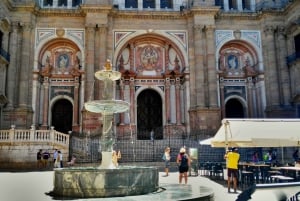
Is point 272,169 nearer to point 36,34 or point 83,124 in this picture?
point 83,124

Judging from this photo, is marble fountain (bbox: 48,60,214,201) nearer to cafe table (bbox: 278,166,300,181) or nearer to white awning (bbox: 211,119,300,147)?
white awning (bbox: 211,119,300,147)

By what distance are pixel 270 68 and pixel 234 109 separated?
14.5ft

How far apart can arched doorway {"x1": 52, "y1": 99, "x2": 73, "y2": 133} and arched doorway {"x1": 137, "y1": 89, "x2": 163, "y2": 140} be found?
18.2ft

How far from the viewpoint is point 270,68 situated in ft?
86.8

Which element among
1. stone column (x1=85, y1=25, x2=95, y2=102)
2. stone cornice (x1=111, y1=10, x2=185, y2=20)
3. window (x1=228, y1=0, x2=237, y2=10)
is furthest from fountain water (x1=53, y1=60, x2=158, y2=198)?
window (x1=228, y1=0, x2=237, y2=10)

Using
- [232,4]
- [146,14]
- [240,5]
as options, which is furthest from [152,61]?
[240,5]

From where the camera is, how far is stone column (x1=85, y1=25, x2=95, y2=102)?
2472 cm

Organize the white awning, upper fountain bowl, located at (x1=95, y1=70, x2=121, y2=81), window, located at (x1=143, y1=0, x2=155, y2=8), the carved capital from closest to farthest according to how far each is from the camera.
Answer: the white awning, upper fountain bowl, located at (x1=95, y1=70, x2=121, y2=81), the carved capital, window, located at (x1=143, y1=0, x2=155, y2=8)

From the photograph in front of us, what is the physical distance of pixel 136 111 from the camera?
89.1 ft

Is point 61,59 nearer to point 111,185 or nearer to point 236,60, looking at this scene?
point 236,60

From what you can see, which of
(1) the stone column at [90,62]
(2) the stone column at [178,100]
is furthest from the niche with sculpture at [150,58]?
(1) the stone column at [90,62]

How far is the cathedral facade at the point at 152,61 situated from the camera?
2503 centimetres

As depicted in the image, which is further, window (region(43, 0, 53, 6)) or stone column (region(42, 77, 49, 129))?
window (region(43, 0, 53, 6))

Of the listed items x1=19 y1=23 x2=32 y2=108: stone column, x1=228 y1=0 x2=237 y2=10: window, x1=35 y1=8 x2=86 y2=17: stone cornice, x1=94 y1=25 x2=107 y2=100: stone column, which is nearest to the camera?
x1=19 y1=23 x2=32 y2=108: stone column
